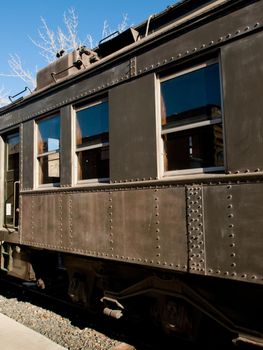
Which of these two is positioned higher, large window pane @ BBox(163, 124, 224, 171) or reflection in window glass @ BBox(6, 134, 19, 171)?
reflection in window glass @ BBox(6, 134, 19, 171)

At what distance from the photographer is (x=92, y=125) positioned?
486 cm

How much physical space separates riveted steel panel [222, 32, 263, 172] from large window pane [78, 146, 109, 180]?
182 cm

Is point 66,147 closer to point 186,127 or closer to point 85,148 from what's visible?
point 85,148

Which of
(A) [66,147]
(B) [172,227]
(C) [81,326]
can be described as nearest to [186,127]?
(B) [172,227]

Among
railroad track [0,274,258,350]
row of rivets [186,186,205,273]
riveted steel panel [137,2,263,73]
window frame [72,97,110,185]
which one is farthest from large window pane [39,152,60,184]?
row of rivets [186,186,205,273]

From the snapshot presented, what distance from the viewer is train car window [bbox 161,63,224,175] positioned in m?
3.43

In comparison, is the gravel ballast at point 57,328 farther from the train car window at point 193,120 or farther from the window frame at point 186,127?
the train car window at point 193,120

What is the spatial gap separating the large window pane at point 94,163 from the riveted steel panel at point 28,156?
4.38 ft

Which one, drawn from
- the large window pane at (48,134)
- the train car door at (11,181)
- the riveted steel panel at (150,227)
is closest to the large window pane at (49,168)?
the large window pane at (48,134)

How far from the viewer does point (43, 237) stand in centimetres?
546

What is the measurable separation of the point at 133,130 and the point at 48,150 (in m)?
2.15

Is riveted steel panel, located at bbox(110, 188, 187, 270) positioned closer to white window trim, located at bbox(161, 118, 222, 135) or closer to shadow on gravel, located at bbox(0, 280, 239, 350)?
white window trim, located at bbox(161, 118, 222, 135)

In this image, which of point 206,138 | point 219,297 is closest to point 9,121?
point 206,138

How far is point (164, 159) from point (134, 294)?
160 cm
